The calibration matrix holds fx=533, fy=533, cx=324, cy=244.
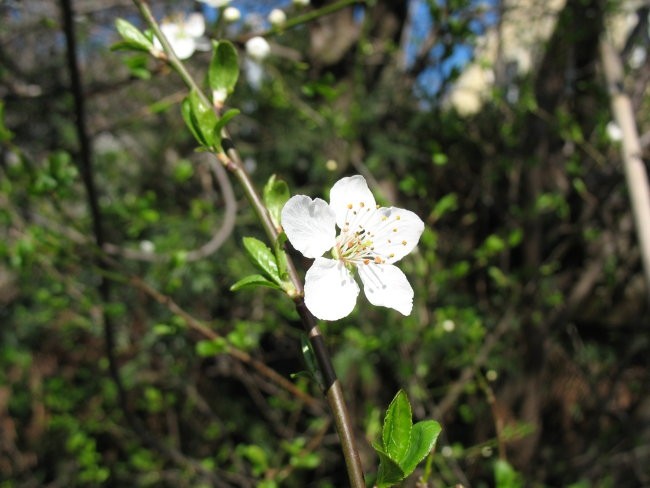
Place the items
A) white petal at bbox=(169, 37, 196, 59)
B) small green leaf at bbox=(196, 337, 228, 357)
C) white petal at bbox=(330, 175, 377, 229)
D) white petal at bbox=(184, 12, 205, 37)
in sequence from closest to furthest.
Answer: white petal at bbox=(330, 175, 377, 229) < white petal at bbox=(169, 37, 196, 59) < white petal at bbox=(184, 12, 205, 37) < small green leaf at bbox=(196, 337, 228, 357)

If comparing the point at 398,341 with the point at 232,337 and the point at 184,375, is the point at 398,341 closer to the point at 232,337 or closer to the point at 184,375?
the point at 232,337

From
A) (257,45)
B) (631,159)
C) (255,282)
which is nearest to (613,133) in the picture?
(631,159)

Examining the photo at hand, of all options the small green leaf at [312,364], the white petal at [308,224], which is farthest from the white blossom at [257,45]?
the small green leaf at [312,364]

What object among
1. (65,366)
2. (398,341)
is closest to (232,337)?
(398,341)

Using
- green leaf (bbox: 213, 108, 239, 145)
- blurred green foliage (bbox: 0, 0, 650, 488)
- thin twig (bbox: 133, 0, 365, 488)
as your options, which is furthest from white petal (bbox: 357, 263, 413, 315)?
blurred green foliage (bbox: 0, 0, 650, 488)

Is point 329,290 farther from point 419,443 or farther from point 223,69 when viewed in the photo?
point 223,69

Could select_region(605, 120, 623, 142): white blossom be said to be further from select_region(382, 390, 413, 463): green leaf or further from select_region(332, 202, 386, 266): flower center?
select_region(382, 390, 413, 463): green leaf
